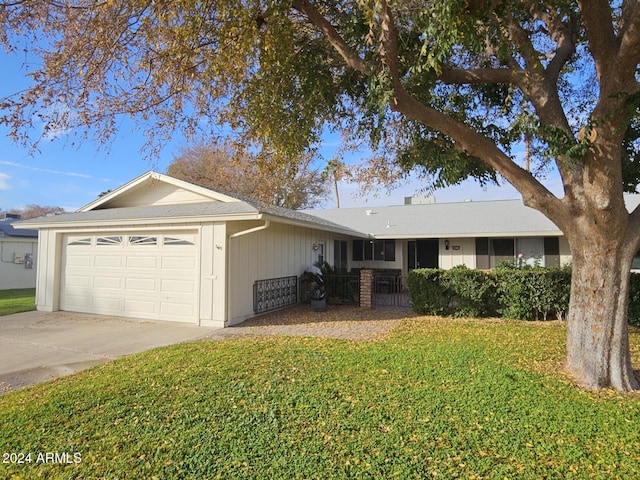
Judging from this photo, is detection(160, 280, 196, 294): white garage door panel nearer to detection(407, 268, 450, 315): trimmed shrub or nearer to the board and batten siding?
the board and batten siding

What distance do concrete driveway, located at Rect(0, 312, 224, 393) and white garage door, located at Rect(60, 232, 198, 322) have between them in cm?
36

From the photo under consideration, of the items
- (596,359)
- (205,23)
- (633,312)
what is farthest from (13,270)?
(633,312)

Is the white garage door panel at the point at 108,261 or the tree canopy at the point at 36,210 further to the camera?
the tree canopy at the point at 36,210

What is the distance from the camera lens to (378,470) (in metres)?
2.95

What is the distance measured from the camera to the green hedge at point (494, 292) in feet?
30.1

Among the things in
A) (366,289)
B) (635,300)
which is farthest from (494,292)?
(366,289)

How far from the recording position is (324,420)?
3.79 metres

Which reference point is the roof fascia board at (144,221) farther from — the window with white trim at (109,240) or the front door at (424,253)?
the front door at (424,253)

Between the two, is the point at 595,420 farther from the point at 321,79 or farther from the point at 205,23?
the point at 205,23

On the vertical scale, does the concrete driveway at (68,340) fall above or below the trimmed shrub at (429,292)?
below

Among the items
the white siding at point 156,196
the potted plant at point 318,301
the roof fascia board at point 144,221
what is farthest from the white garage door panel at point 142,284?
the potted plant at point 318,301

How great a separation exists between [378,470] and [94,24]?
6384 mm

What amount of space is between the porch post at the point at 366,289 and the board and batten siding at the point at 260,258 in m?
2.30

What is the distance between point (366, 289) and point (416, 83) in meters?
6.54
